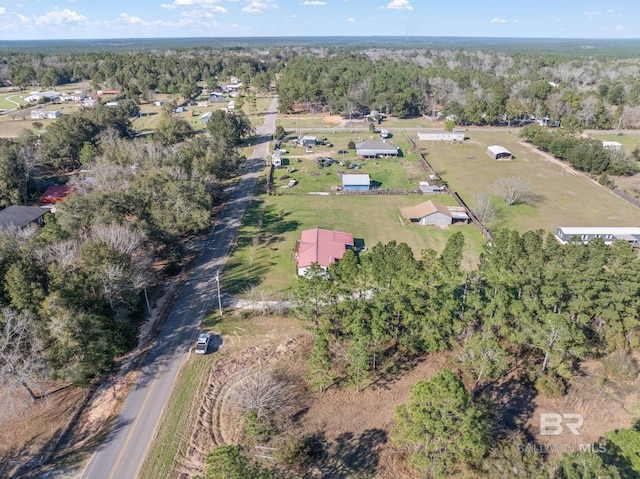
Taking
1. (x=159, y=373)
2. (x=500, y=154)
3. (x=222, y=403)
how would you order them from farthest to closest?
1. (x=500, y=154)
2. (x=159, y=373)
3. (x=222, y=403)

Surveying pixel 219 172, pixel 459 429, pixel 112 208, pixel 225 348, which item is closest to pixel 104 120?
pixel 219 172

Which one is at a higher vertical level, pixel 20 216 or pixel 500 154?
pixel 500 154

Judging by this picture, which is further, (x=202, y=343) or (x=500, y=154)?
(x=500, y=154)

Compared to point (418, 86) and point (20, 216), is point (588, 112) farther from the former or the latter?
point (20, 216)

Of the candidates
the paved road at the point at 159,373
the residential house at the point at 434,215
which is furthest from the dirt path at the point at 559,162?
the paved road at the point at 159,373

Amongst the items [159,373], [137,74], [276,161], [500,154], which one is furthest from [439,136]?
[137,74]

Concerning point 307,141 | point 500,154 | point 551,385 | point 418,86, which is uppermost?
point 418,86
